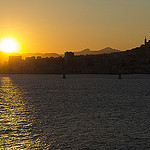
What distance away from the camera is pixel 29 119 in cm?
2686

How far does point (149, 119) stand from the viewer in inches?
1048

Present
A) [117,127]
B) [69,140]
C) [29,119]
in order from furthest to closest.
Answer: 1. [29,119]
2. [117,127]
3. [69,140]

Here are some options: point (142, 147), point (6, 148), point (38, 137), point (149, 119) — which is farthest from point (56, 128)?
point (149, 119)

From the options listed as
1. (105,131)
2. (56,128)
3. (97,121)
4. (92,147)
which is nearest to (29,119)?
(56,128)

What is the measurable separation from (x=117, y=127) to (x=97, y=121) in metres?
3.09

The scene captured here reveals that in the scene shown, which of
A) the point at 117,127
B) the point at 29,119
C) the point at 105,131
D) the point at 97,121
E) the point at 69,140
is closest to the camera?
the point at 69,140

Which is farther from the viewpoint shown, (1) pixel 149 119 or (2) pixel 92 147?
(1) pixel 149 119

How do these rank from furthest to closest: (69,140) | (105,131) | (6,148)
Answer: (105,131), (69,140), (6,148)

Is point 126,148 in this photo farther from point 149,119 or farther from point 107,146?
point 149,119

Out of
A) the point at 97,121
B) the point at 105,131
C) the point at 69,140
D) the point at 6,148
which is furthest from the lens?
the point at 97,121

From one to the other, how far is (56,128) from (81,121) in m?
3.74

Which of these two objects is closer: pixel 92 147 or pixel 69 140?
pixel 92 147

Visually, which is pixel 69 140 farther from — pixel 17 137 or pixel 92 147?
pixel 17 137

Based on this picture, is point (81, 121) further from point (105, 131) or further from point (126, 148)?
point (126, 148)
